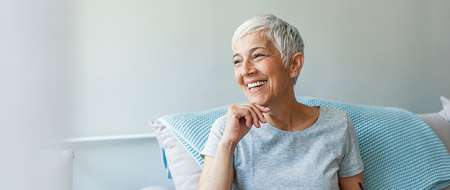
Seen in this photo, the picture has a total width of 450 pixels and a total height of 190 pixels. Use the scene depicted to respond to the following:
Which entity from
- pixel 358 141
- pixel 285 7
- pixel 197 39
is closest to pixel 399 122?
pixel 358 141

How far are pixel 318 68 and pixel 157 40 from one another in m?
0.65

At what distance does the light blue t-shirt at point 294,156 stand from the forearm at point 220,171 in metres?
0.04

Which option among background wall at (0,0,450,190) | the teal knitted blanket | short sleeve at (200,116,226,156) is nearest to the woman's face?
short sleeve at (200,116,226,156)

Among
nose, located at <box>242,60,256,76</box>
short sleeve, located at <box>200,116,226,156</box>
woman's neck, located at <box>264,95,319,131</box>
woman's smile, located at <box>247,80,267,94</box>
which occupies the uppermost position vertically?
nose, located at <box>242,60,256,76</box>

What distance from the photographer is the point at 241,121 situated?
1.08 meters

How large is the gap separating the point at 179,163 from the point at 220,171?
0.76 feet

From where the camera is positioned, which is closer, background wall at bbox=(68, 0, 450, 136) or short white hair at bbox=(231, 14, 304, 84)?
short white hair at bbox=(231, 14, 304, 84)

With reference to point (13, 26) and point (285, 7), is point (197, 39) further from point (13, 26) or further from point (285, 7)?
point (13, 26)

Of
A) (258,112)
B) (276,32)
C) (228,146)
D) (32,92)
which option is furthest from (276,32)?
(32,92)

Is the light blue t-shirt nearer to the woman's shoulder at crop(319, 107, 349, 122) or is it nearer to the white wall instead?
the woman's shoulder at crop(319, 107, 349, 122)

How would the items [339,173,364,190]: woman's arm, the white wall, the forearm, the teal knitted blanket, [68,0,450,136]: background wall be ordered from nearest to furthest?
the white wall
the forearm
[339,173,364,190]: woman's arm
the teal knitted blanket
[68,0,450,136]: background wall

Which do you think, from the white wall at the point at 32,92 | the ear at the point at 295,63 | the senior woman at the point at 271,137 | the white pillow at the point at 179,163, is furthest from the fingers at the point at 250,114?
the white wall at the point at 32,92

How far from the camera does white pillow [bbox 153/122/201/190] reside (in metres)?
1.22

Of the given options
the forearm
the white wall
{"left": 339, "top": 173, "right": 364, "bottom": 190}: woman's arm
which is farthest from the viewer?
{"left": 339, "top": 173, "right": 364, "bottom": 190}: woman's arm
